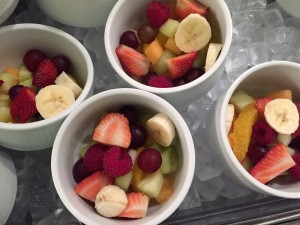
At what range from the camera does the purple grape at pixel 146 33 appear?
834mm

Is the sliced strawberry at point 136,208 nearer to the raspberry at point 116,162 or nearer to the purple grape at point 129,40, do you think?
the raspberry at point 116,162

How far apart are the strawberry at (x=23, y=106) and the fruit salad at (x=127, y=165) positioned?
13cm

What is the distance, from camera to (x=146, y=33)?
0.83 metres

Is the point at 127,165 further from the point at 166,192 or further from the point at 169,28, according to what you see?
the point at 169,28

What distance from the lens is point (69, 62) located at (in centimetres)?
87

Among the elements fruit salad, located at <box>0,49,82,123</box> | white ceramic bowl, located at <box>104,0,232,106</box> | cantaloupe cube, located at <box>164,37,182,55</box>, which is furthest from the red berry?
cantaloupe cube, located at <box>164,37,182,55</box>

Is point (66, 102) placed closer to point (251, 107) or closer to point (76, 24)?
point (76, 24)

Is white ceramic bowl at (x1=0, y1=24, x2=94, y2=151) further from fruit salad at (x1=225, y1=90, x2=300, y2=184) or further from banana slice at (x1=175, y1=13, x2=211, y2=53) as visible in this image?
fruit salad at (x1=225, y1=90, x2=300, y2=184)

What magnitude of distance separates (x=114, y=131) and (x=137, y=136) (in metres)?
0.04

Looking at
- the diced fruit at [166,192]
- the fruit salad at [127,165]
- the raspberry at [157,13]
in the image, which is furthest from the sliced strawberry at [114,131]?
the raspberry at [157,13]

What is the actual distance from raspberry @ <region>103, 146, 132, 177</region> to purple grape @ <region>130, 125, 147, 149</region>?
4cm

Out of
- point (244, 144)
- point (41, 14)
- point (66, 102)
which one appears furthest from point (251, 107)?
point (41, 14)

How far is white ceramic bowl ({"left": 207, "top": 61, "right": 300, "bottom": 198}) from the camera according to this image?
2.31 ft

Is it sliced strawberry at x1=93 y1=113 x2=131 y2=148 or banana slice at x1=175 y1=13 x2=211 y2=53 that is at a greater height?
banana slice at x1=175 y1=13 x2=211 y2=53
